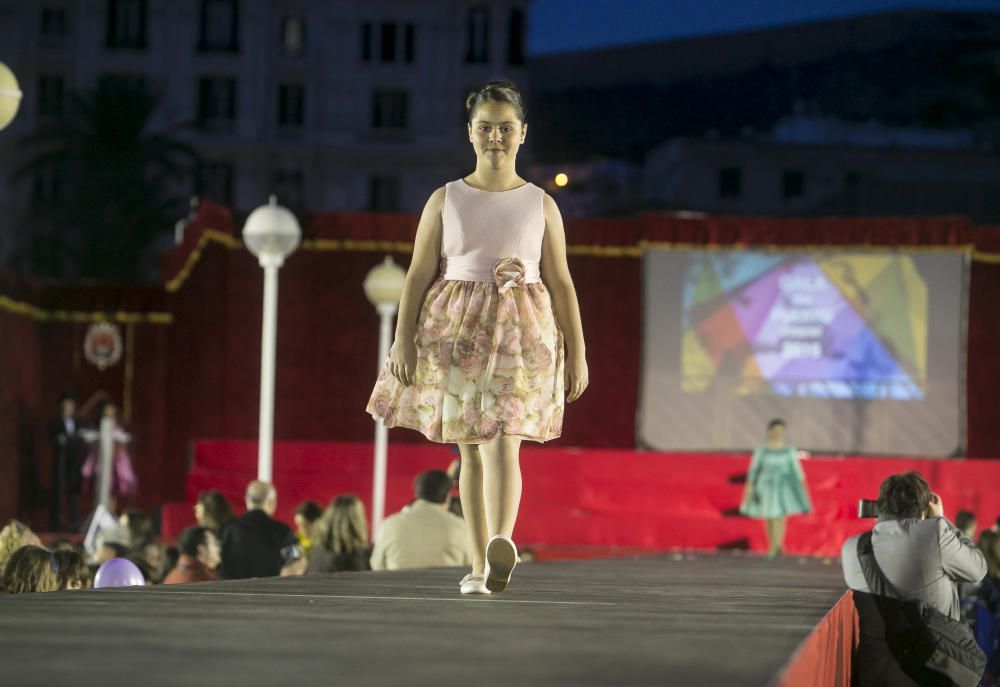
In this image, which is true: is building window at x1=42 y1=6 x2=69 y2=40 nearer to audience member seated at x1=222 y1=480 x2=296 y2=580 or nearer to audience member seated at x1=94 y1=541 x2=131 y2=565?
audience member seated at x1=94 y1=541 x2=131 y2=565

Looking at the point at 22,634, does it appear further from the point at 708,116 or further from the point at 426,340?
the point at 708,116

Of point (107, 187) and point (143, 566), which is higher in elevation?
point (107, 187)

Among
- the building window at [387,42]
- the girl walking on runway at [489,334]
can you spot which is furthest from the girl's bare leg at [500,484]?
the building window at [387,42]

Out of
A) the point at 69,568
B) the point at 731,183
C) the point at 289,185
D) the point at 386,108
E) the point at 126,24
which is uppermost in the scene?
the point at 126,24

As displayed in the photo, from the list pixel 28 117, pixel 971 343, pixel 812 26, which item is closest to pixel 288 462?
pixel 971 343

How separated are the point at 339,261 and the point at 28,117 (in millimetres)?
31573

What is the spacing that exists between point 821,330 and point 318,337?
6084 mm

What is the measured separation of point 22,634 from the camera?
3.10 meters

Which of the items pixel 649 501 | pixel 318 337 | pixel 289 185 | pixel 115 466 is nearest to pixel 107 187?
pixel 289 185

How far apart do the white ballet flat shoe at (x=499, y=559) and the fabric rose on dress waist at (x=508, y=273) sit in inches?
26.3

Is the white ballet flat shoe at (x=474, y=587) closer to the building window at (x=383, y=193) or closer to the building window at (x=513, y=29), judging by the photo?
the building window at (x=383, y=193)

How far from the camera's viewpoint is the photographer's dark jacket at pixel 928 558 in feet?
20.0

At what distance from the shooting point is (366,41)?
5231 centimetres

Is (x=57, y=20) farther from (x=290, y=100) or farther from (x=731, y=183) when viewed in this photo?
(x=731, y=183)
